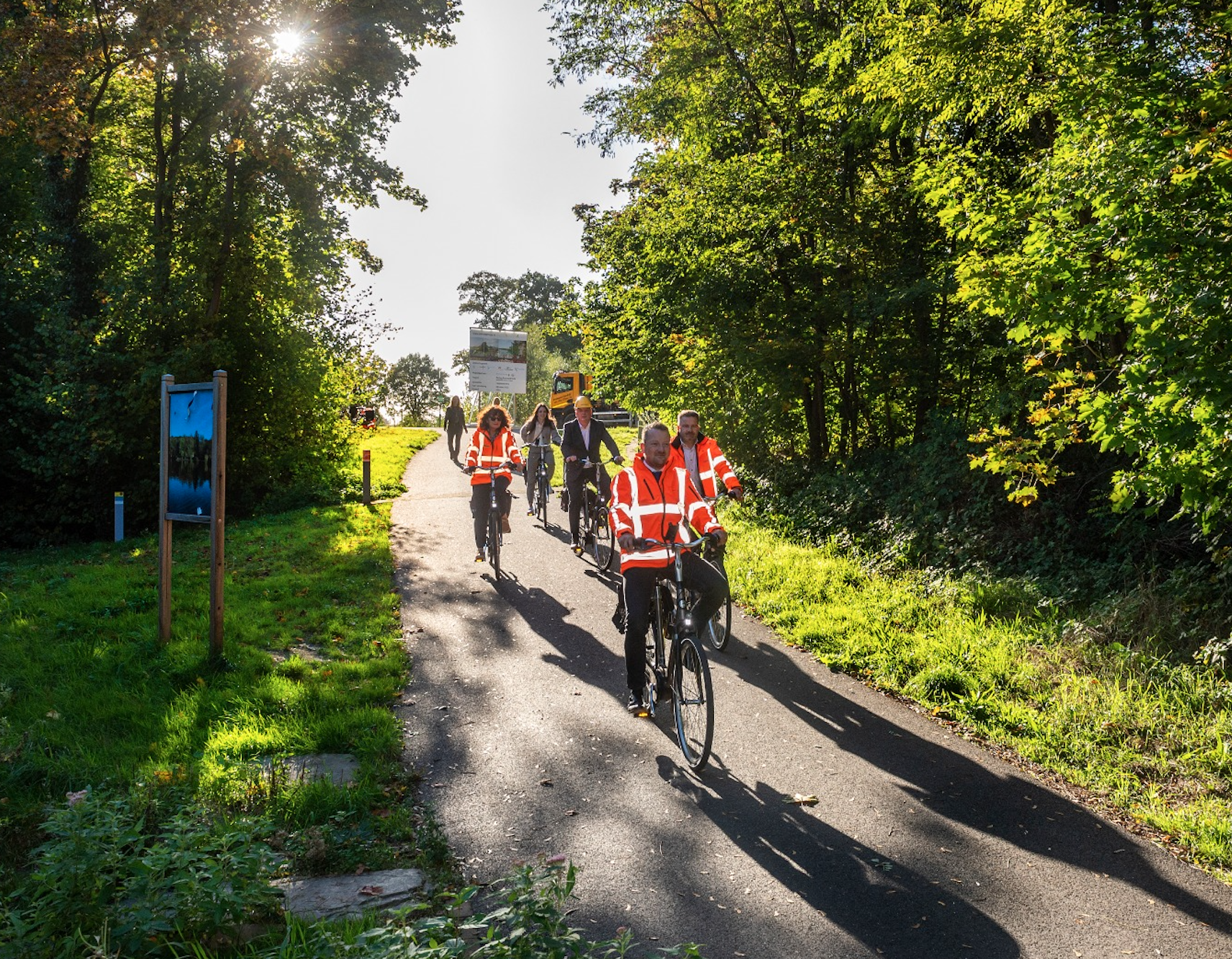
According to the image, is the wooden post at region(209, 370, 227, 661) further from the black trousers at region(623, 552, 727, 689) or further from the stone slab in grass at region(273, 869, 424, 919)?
the stone slab in grass at region(273, 869, 424, 919)

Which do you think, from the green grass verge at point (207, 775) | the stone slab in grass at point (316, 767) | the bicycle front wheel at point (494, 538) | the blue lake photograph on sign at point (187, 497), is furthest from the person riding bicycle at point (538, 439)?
the stone slab in grass at point (316, 767)

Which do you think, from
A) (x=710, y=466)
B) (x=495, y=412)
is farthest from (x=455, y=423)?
(x=710, y=466)

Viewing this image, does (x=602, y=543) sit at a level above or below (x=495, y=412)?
below

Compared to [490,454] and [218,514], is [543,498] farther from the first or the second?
[218,514]

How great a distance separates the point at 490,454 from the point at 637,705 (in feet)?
17.4

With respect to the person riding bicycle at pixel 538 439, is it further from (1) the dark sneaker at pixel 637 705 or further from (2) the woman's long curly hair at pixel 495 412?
(1) the dark sneaker at pixel 637 705

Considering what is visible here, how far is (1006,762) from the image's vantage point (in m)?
5.52

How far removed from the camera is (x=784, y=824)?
4.64m

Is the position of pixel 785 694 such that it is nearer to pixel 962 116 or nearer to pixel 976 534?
pixel 976 534

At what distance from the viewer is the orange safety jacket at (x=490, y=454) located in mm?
10922

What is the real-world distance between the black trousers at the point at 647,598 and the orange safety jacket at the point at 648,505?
0.09 metres

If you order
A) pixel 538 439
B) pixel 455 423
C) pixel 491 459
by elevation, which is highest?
pixel 455 423

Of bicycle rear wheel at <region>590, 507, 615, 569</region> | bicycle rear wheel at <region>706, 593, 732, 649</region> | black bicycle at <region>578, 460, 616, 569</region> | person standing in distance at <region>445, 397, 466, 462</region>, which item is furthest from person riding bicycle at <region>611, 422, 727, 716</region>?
person standing in distance at <region>445, 397, 466, 462</region>

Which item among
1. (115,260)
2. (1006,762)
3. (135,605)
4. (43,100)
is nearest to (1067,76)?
(1006,762)
